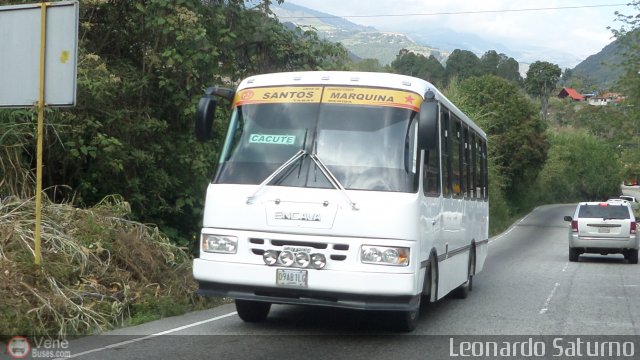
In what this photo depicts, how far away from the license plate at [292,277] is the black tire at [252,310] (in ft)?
4.72

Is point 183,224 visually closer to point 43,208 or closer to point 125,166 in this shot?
point 125,166

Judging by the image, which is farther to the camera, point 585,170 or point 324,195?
point 585,170

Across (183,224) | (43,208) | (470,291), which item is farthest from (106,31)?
(470,291)

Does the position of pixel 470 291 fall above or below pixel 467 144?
below

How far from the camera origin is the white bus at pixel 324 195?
916cm

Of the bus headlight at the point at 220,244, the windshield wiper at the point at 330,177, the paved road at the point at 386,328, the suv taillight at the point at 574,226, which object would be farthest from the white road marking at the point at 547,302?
the suv taillight at the point at 574,226

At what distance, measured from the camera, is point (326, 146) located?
9680mm

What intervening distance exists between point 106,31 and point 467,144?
720cm

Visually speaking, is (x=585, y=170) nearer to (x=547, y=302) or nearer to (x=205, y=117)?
(x=547, y=302)

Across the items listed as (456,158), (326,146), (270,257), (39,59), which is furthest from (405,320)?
(39,59)

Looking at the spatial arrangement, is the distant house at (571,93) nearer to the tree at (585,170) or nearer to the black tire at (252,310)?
the tree at (585,170)

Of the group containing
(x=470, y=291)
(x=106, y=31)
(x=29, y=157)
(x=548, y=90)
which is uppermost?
(x=548, y=90)

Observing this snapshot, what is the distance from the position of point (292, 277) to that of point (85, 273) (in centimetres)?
327

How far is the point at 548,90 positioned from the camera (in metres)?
150
